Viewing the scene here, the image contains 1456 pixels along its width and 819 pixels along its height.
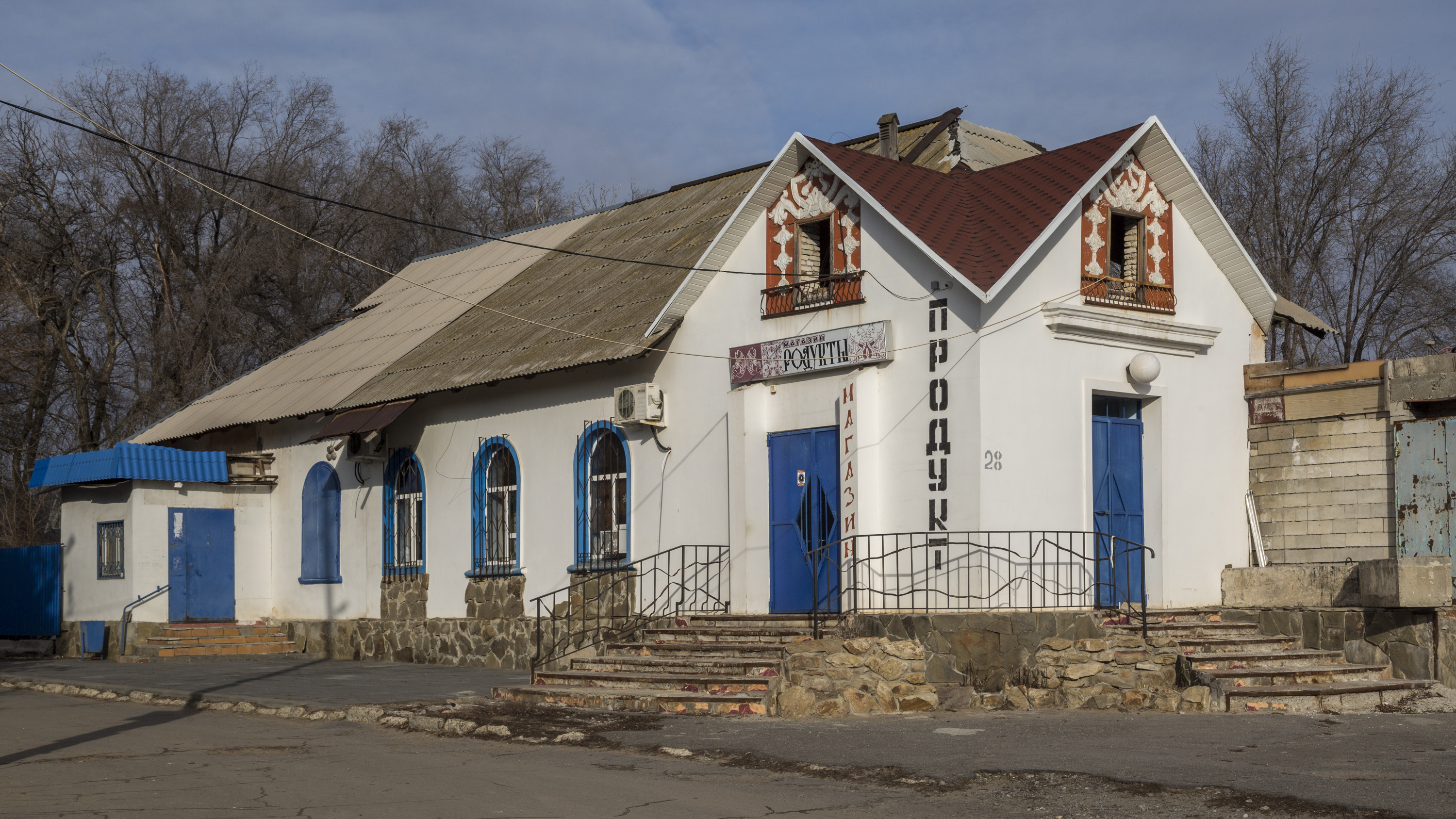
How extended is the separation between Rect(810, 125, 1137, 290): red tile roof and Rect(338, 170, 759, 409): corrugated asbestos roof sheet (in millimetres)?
2868

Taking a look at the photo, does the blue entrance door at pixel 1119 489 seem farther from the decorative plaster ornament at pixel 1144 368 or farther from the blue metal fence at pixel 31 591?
the blue metal fence at pixel 31 591

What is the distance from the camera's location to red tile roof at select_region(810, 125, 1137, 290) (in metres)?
14.2

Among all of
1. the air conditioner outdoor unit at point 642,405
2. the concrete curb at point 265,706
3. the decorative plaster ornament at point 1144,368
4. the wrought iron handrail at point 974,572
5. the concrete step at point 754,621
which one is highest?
the decorative plaster ornament at point 1144,368

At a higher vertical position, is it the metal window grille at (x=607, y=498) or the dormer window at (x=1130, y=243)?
the dormer window at (x=1130, y=243)

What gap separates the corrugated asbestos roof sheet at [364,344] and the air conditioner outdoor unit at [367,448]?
70 cm

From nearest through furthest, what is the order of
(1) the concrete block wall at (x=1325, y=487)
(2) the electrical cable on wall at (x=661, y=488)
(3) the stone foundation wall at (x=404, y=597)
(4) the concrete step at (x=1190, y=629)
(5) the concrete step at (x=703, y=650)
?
1. (4) the concrete step at (x=1190, y=629)
2. (5) the concrete step at (x=703, y=650)
3. (1) the concrete block wall at (x=1325, y=487)
4. (2) the electrical cable on wall at (x=661, y=488)
5. (3) the stone foundation wall at (x=404, y=597)

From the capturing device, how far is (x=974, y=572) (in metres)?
13.8

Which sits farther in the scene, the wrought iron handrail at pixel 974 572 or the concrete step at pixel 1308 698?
the wrought iron handrail at pixel 974 572

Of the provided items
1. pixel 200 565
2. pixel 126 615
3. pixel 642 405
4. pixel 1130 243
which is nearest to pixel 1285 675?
pixel 1130 243

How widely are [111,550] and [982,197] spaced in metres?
14.7

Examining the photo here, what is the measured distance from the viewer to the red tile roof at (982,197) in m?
14.2

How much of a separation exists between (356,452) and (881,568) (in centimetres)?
979

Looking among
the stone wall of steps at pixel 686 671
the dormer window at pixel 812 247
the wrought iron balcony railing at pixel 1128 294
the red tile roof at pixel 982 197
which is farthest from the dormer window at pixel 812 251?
the stone wall of steps at pixel 686 671

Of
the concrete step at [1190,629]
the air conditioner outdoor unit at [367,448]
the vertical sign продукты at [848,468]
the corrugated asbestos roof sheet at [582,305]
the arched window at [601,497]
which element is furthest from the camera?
the air conditioner outdoor unit at [367,448]
